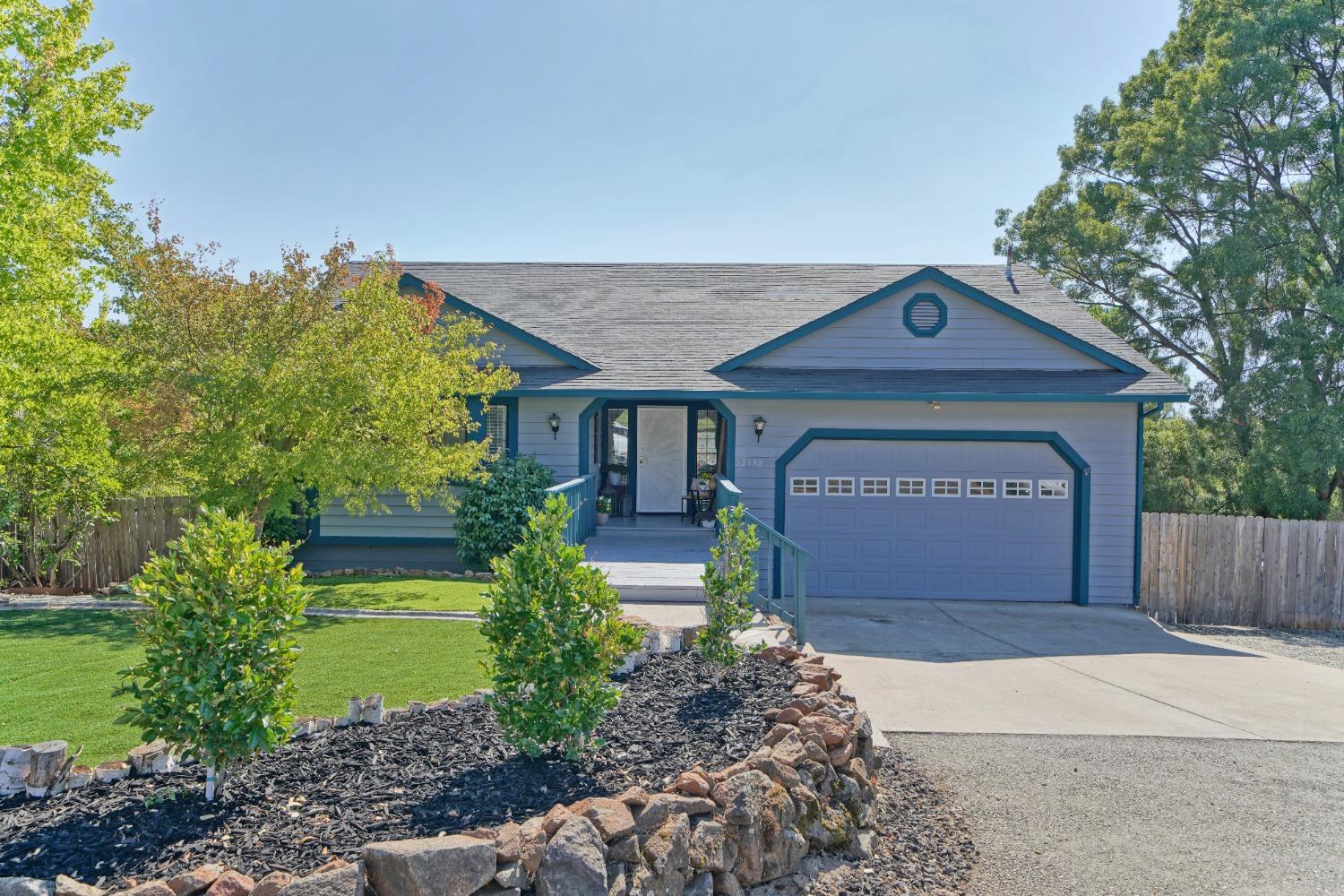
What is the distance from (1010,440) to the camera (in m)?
12.4

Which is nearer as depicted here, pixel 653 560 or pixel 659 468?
pixel 653 560

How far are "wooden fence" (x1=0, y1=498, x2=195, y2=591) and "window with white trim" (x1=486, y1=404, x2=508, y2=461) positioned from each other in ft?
14.0

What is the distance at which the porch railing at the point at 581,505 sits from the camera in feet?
34.4

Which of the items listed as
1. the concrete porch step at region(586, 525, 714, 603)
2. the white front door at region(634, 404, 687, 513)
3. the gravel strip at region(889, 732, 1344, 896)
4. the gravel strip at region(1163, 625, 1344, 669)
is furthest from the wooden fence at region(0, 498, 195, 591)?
the gravel strip at region(1163, 625, 1344, 669)

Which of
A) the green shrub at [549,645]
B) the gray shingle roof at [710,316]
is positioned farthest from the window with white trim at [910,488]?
the green shrub at [549,645]

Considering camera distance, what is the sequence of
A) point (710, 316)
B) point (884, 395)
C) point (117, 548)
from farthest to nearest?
1. point (710, 316)
2. point (884, 395)
3. point (117, 548)

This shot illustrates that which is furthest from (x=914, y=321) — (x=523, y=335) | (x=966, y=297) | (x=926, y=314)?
(x=523, y=335)

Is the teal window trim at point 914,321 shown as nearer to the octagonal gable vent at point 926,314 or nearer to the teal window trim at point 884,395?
the octagonal gable vent at point 926,314

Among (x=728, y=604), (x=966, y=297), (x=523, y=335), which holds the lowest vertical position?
(x=728, y=604)

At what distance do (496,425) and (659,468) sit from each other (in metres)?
3.42

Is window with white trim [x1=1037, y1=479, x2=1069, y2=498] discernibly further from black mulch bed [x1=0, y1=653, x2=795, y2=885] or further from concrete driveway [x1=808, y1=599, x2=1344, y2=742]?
black mulch bed [x1=0, y1=653, x2=795, y2=885]

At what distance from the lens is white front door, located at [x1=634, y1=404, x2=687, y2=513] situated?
48.9ft

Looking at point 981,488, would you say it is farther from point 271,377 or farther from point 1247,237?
point 1247,237

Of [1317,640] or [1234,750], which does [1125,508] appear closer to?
[1317,640]
